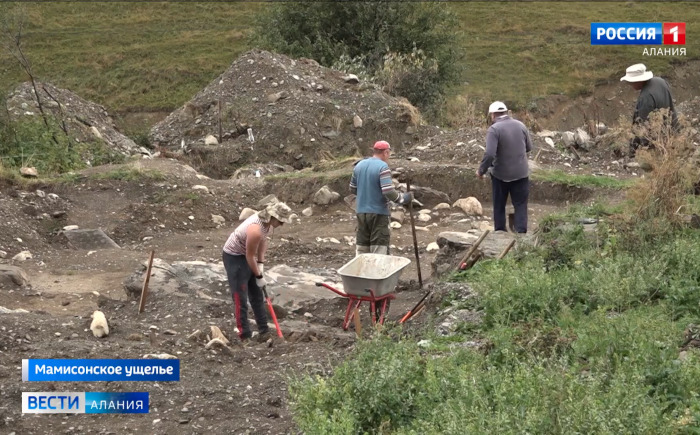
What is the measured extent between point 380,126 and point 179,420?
13.5 meters

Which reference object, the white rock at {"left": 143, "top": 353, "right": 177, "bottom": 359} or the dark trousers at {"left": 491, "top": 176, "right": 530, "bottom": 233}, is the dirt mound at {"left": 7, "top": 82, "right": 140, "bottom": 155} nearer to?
the dark trousers at {"left": 491, "top": 176, "right": 530, "bottom": 233}

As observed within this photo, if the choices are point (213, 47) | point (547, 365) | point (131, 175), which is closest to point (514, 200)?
point (547, 365)

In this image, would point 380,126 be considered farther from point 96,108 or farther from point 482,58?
point 482,58

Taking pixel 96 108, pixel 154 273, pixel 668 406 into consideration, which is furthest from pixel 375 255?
pixel 96 108

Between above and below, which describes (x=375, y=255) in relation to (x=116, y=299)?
above

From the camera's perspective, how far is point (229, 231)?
13.6 meters

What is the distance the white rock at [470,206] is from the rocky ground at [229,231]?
0.8 inches

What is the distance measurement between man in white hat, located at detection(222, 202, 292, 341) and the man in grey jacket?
2529 mm

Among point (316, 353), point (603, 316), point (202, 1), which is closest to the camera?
point (603, 316)

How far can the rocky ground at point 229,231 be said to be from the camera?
693 centimetres

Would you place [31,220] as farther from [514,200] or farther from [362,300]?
Result: [514,200]

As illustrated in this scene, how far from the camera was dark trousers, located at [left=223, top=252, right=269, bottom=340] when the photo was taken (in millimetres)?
8109

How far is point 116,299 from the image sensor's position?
10.1 meters
